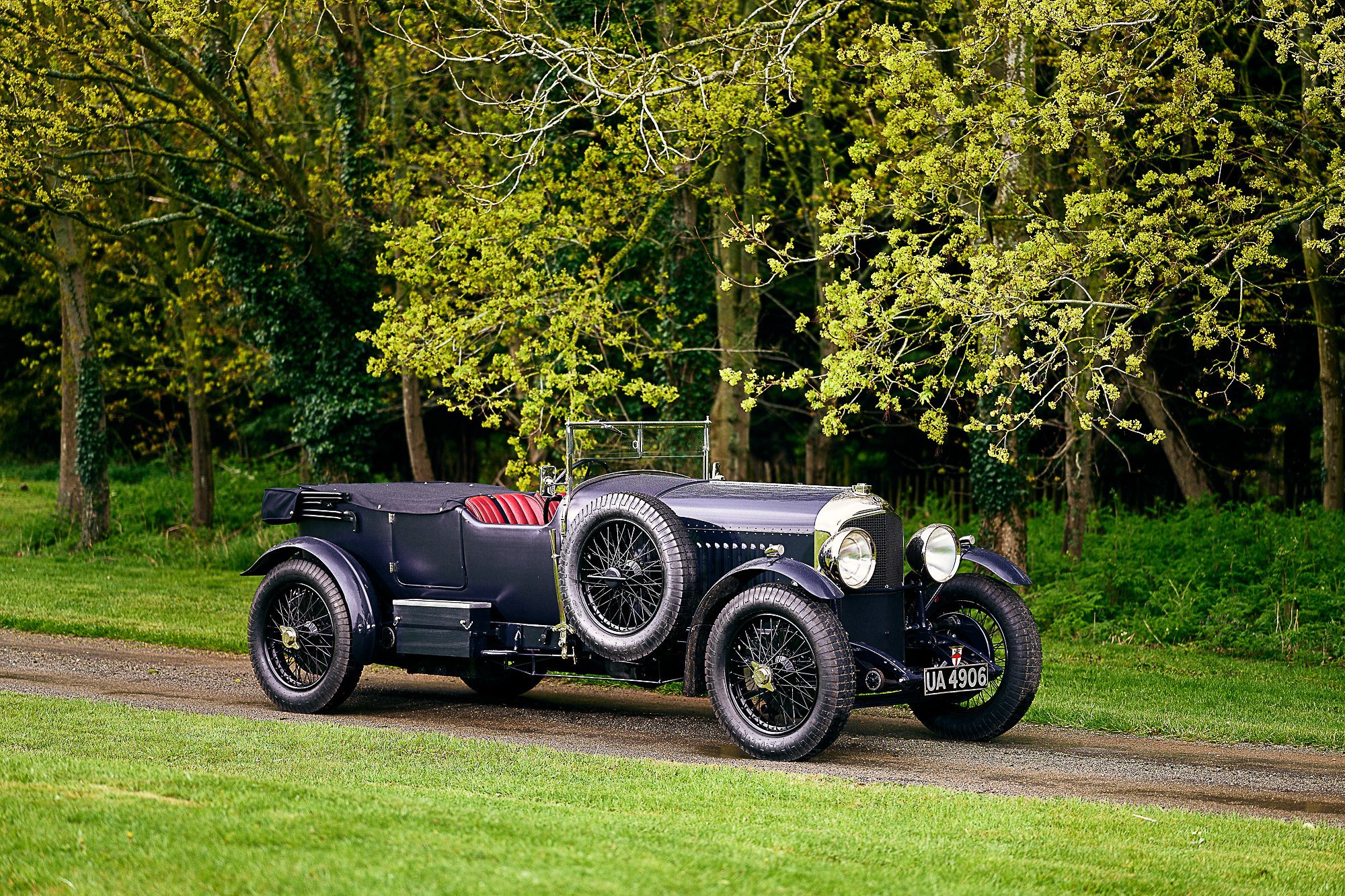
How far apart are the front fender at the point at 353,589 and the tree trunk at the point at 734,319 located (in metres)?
7.12

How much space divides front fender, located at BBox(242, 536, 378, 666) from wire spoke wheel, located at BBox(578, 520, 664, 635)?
152 cm

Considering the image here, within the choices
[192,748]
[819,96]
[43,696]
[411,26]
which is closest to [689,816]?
[192,748]

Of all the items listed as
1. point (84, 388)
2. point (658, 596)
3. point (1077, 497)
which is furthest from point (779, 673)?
point (84, 388)

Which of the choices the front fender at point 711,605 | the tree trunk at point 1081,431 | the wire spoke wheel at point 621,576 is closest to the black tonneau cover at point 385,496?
the wire spoke wheel at point 621,576

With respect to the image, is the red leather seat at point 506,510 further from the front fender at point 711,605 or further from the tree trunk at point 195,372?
the tree trunk at point 195,372

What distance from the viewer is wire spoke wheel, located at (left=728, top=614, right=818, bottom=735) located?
7445 millimetres

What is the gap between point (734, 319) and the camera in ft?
53.7

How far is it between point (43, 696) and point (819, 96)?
33.0 ft

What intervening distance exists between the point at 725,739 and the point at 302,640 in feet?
9.18

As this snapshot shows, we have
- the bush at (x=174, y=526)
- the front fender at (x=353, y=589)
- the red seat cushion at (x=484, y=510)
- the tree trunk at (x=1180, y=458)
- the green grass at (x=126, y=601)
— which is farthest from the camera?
the bush at (x=174, y=526)

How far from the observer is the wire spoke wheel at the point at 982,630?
823cm

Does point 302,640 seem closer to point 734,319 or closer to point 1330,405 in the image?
point 734,319

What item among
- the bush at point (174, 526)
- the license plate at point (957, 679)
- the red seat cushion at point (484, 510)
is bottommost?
the license plate at point (957, 679)

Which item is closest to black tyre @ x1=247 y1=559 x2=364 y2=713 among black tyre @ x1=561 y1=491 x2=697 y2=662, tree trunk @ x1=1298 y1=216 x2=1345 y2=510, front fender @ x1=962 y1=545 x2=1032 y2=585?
black tyre @ x1=561 y1=491 x2=697 y2=662
